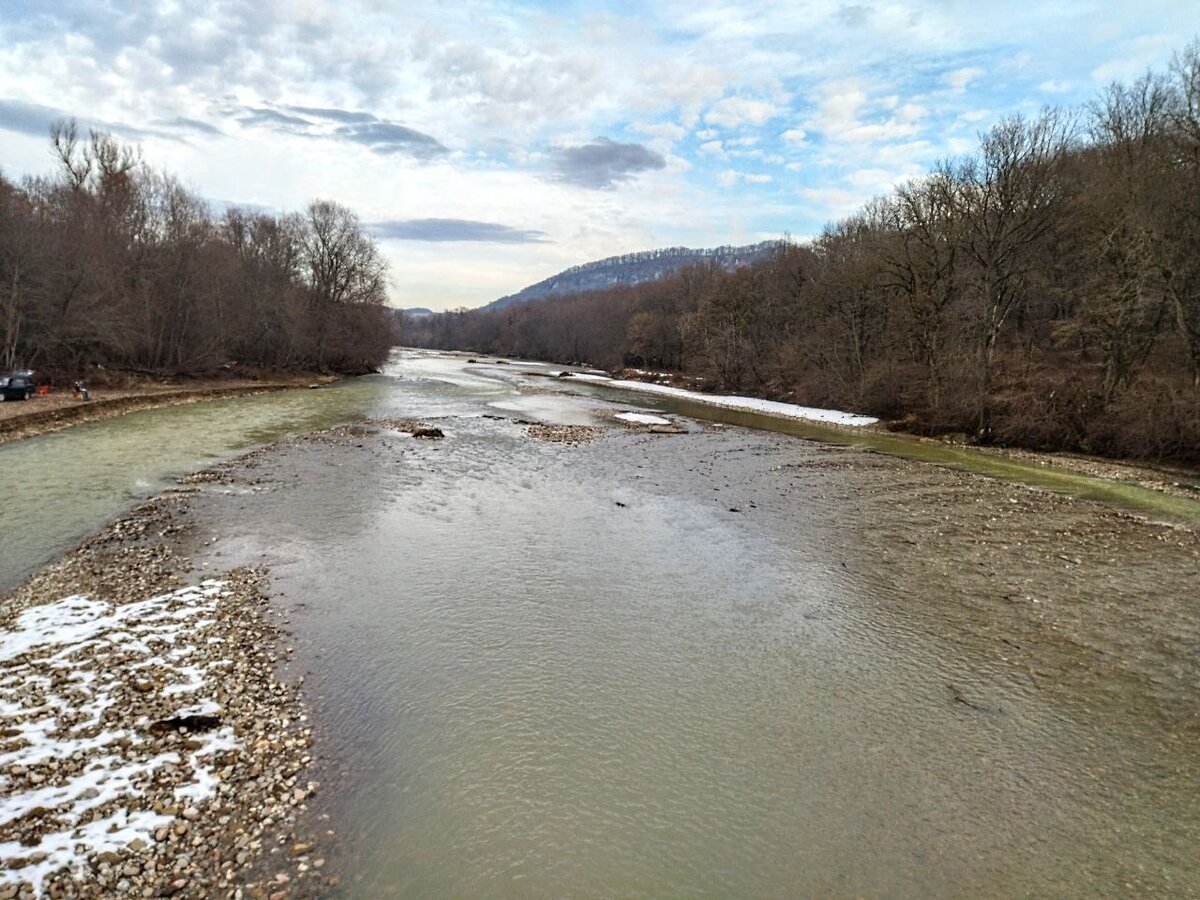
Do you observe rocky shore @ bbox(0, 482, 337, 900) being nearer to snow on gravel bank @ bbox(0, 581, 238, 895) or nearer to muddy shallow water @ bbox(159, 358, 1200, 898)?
snow on gravel bank @ bbox(0, 581, 238, 895)

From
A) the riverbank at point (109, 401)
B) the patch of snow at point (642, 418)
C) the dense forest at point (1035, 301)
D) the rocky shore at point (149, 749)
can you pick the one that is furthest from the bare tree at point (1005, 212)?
the riverbank at point (109, 401)

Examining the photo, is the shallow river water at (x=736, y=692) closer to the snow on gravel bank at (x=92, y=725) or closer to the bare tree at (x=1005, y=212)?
the snow on gravel bank at (x=92, y=725)

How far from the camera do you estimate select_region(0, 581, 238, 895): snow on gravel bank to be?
4.66 metres

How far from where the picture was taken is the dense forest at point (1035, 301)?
879 inches

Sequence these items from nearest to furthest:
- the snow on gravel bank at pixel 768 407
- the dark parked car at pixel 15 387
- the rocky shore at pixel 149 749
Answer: the rocky shore at pixel 149 749 < the dark parked car at pixel 15 387 < the snow on gravel bank at pixel 768 407

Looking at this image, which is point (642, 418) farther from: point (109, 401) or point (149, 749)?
point (149, 749)

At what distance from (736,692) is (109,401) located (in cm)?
3221

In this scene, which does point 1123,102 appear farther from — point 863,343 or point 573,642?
point 573,642

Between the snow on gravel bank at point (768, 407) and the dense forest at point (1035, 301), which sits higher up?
the dense forest at point (1035, 301)

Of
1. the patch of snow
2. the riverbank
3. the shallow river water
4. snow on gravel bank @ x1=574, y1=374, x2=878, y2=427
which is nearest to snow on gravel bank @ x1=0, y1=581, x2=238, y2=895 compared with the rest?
the shallow river water

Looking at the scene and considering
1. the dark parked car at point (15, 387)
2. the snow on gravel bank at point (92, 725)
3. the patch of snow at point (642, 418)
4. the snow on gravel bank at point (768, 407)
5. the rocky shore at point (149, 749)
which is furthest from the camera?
the snow on gravel bank at point (768, 407)

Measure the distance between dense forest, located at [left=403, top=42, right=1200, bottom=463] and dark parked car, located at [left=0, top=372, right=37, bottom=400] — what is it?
4094 cm

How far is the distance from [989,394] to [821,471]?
40.7 feet

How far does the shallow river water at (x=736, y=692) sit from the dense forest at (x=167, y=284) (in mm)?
25868
